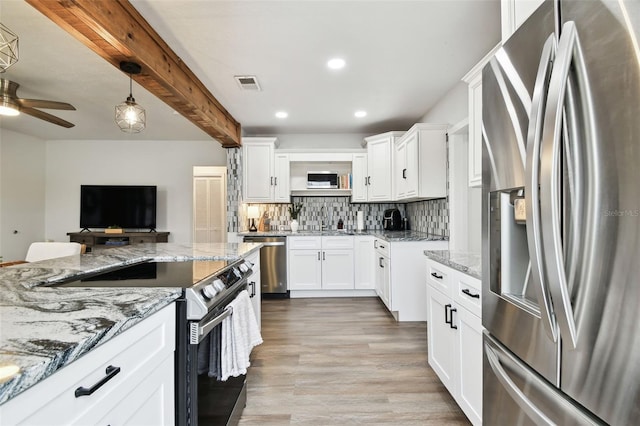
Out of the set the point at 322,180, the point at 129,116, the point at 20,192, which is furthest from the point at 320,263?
the point at 20,192

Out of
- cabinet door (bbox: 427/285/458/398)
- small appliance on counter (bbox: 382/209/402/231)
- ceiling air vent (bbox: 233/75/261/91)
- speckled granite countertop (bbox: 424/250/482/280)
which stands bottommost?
cabinet door (bbox: 427/285/458/398)

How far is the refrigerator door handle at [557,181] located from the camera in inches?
28.7

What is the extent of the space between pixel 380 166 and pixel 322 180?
35.7 inches

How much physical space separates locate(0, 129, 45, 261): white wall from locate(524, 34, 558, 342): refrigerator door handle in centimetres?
708

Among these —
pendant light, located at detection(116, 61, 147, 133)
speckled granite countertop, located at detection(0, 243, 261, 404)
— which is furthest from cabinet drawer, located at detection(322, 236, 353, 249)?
speckled granite countertop, located at detection(0, 243, 261, 404)

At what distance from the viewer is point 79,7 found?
1.59 meters

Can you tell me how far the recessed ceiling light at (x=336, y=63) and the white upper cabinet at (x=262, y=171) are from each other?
78.1 inches

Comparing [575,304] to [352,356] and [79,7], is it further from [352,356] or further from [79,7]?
[79,7]

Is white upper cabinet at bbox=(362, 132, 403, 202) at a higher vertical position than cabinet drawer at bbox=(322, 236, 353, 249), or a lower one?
higher

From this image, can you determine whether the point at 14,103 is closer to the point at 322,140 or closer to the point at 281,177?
the point at 281,177

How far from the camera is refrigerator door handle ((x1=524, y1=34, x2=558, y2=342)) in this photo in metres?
0.79

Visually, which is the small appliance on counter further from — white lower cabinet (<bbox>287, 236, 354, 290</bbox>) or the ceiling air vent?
the ceiling air vent

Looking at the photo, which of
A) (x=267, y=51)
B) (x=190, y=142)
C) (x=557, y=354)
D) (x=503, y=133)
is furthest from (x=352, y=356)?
(x=190, y=142)

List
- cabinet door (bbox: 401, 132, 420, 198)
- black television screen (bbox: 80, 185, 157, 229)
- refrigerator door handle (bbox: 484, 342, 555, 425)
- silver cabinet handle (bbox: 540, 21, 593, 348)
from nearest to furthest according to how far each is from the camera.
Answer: silver cabinet handle (bbox: 540, 21, 593, 348)
refrigerator door handle (bbox: 484, 342, 555, 425)
cabinet door (bbox: 401, 132, 420, 198)
black television screen (bbox: 80, 185, 157, 229)
